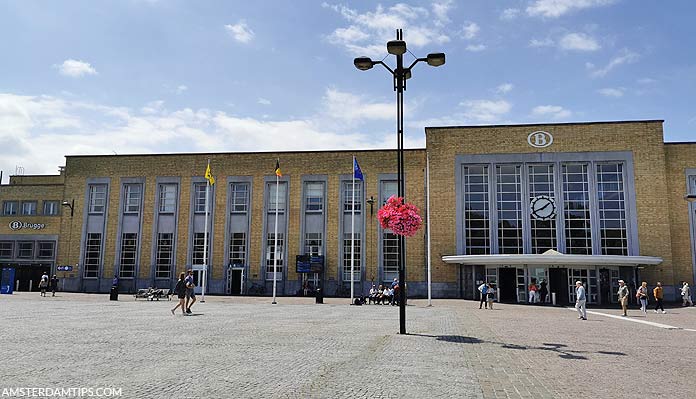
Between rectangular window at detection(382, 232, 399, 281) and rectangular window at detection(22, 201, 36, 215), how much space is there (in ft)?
98.7

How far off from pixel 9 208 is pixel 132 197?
39.7ft

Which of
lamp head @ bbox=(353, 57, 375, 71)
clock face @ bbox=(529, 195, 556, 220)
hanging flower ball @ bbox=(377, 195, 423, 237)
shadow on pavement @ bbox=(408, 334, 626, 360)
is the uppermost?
lamp head @ bbox=(353, 57, 375, 71)

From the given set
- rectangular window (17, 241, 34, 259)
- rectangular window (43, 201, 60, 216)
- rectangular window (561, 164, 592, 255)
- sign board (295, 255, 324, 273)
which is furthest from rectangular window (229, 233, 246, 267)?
rectangular window (561, 164, 592, 255)

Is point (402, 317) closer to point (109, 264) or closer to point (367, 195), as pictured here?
point (367, 195)

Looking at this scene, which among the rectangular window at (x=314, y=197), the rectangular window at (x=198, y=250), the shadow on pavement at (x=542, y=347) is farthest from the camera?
the rectangular window at (x=198, y=250)

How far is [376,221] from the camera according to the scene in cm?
4000

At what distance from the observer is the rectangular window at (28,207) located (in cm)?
4600

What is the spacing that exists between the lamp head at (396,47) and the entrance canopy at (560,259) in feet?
73.5

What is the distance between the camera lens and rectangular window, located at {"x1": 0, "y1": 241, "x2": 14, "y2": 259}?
146ft

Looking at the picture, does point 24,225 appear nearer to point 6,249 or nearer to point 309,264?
point 6,249

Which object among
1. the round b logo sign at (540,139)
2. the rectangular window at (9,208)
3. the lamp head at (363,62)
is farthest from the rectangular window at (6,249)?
the lamp head at (363,62)

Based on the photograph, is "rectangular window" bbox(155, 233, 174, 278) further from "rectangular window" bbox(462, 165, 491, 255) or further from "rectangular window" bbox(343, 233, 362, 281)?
"rectangular window" bbox(462, 165, 491, 255)

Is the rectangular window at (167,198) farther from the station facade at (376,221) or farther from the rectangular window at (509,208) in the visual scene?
the rectangular window at (509,208)

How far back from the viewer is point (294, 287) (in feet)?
130
